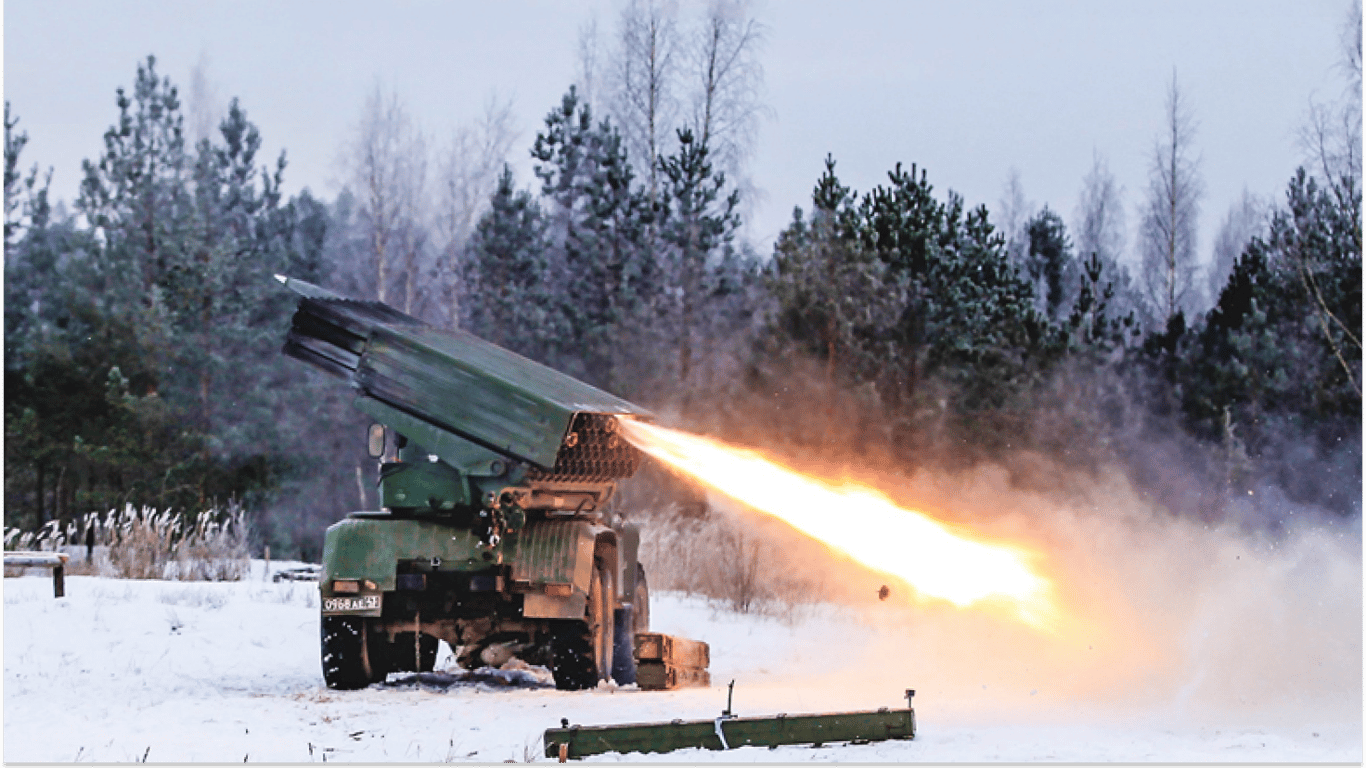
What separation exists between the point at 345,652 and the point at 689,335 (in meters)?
22.8

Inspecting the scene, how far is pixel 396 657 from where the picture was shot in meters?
14.3

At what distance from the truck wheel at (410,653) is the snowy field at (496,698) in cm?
18

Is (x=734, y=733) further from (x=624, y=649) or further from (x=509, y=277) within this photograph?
(x=509, y=277)

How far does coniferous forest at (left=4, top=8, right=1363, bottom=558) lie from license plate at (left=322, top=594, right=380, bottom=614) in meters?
15.3

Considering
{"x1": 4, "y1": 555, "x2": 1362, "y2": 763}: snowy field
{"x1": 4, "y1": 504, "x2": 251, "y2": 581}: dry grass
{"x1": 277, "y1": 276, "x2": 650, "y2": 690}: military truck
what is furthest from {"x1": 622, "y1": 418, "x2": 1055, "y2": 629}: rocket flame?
{"x1": 4, "y1": 504, "x2": 251, "y2": 581}: dry grass

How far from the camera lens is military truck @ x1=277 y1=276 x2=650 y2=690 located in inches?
510

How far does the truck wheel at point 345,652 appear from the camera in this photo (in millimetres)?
13258

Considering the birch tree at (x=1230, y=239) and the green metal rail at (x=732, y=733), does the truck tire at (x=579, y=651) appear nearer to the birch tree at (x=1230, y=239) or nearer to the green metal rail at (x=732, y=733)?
the green metal rail at (x=732, y=733)

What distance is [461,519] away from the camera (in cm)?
1332

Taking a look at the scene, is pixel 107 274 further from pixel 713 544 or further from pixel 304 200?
pixel 304 200

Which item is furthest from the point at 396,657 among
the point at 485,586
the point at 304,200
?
the point at 304,200

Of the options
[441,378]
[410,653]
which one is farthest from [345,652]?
[441,378]

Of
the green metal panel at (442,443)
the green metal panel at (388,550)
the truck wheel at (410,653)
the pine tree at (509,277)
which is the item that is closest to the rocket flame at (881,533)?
the green metal panel at (442,443)

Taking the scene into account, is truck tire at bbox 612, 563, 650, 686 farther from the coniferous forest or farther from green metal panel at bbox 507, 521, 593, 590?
the coniferous forest
